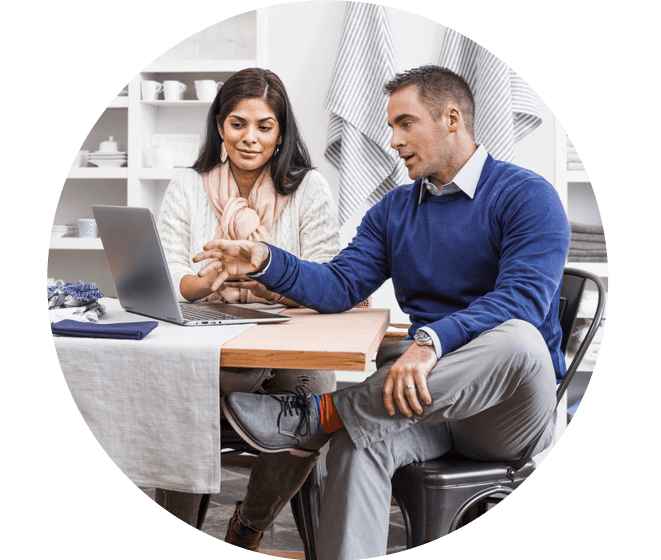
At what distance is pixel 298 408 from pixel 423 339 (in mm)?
252

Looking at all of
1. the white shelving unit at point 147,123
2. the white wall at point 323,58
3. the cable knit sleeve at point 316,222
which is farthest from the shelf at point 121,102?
the cable knit sleeve at point 316,222

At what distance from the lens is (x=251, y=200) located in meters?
1.69

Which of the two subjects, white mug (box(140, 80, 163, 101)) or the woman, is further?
white mug (box(140, 80, 163, 101))

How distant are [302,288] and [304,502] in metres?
0.50

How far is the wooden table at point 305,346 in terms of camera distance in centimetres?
88

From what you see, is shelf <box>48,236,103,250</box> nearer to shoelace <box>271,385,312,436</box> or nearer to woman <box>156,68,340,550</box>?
woman <box>156,68,340,550</box>

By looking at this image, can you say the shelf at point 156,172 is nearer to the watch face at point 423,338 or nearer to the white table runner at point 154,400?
the white table runner at point 154,400

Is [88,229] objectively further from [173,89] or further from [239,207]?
[239,207]

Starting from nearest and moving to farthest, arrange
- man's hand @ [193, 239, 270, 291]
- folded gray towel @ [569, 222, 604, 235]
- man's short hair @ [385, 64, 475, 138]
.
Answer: man's hand @ [193, 239, 270, 291]
man's short hair @ [385, 64, 475, 138]
folded gray towel @ [569, 222, 604, 235]

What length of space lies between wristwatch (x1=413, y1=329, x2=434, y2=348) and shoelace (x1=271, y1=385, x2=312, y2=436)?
0.23 m

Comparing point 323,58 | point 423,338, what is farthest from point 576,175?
point 423,338

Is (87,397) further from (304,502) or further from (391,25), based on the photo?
(391,25)

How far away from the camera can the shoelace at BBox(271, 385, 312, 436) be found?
Result: 1.08 metres

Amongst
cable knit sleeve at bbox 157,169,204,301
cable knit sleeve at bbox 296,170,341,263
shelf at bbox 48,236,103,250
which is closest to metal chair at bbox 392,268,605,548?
cable knit sleeve at bbox 296,170,341,263
